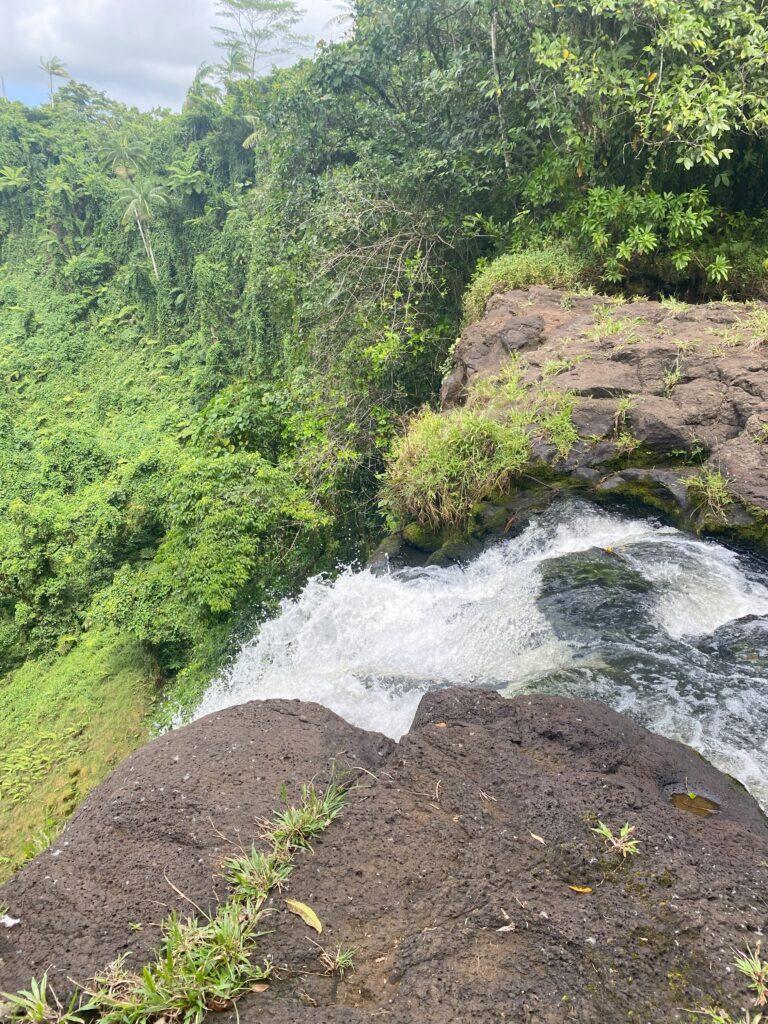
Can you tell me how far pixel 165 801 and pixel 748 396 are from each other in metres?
5.33

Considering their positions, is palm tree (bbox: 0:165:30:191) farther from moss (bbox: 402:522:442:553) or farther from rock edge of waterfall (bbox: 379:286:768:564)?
moss (bbox: 402:522:442:553)

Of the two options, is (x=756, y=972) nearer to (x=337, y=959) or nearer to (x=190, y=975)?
(x=337, y=959)

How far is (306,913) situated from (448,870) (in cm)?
54

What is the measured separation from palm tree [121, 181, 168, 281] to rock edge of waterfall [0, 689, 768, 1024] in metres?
25.3

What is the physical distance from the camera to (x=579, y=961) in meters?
2.04

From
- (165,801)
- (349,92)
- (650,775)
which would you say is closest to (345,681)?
(165,801)

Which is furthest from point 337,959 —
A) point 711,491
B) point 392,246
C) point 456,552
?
point 392,246

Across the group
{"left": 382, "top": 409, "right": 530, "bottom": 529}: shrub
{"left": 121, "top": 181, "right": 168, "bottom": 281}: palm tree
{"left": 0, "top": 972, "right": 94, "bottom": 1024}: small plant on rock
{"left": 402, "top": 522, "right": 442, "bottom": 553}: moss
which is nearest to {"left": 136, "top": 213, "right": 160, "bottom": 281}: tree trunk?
{"left": 121, "top": 181, "right": 168, "bottom": 281}: palm tree

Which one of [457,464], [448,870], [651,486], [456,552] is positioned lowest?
[456,552]

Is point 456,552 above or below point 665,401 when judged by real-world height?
below

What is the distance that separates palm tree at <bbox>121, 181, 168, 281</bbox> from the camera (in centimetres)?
2438

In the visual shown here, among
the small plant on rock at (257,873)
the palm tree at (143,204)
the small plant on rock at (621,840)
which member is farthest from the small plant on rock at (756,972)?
the palm tree at (143,204)

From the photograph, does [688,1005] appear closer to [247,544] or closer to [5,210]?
[247,544]

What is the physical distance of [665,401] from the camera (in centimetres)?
580
